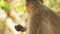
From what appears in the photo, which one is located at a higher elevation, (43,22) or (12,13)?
(12,13)

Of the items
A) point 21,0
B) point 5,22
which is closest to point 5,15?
point 5,22

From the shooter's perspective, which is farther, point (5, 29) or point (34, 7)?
point (5, 29)

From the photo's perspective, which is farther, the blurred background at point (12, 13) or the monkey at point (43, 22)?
the blurred background at point (12, 13)

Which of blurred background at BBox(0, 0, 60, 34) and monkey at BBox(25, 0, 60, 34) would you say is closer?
monkey at BBox(25, 0, 60, 34)

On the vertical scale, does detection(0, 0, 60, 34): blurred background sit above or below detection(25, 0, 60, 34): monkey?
above

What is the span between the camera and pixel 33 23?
89 centimetres

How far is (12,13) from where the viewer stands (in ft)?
5.25

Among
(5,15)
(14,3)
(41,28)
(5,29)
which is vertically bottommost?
(41,28)

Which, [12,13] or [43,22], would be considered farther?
[12,13]

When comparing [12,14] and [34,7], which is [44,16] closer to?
[34,7]

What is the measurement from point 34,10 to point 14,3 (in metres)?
0.70

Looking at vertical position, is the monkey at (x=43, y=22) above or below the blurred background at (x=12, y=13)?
below

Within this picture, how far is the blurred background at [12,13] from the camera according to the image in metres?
1.58

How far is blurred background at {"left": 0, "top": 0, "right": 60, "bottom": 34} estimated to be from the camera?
158 cm
